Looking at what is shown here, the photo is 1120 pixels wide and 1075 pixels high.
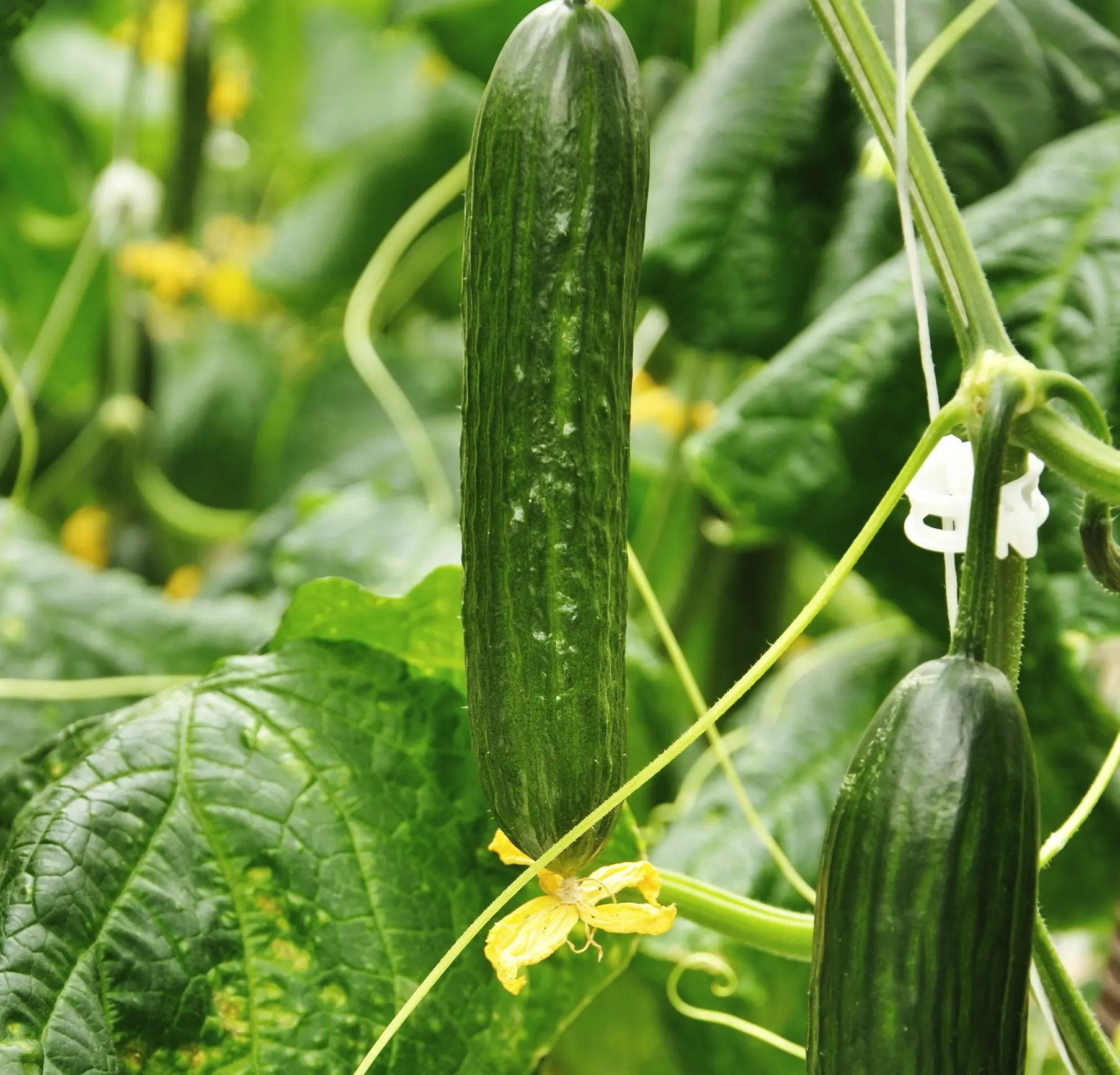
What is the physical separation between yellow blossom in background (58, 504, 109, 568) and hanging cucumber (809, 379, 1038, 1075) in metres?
1.15

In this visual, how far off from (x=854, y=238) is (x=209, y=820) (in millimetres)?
575

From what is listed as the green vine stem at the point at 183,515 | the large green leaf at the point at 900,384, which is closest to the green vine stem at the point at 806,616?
the large green leaf at the point at 900,384

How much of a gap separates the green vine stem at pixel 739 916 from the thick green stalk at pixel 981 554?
20 centimetres

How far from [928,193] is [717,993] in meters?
0.47

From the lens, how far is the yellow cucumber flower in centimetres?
42

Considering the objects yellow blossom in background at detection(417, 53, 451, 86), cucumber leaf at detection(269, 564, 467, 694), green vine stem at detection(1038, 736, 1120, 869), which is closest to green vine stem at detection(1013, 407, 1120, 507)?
green vine stem at detection(1038, 736, 1120, 869)

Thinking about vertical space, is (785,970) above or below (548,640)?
below

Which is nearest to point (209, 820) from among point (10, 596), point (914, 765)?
Result: point (914, 765)

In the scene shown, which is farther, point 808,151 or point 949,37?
point 808,151

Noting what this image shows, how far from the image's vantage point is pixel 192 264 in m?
1.42

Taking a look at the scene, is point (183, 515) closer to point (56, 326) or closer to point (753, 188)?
point (56, 326)

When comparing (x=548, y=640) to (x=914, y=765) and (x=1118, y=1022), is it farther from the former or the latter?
(x=1118, y=1022)

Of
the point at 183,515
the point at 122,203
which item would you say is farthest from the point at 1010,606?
the point at 183,515

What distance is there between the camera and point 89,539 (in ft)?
4.74
